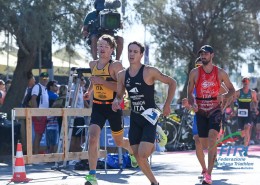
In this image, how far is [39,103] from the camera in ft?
54.1

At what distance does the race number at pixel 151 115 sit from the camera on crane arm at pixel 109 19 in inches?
149

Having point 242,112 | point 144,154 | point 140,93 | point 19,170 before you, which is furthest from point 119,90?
point 242,112

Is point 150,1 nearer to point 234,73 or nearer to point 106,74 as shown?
point 234,73

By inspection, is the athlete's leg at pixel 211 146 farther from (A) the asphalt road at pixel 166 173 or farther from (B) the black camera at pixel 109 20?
(B) the black camera at pixel 109 20

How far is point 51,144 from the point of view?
16.6 meters

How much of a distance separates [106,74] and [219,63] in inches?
934

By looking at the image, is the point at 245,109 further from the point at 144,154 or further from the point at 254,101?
the point at 144,154

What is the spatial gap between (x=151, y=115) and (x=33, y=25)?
11.7m

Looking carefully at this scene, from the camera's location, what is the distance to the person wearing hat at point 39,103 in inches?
639

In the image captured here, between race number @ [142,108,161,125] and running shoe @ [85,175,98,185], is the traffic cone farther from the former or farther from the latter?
race number @ [142,108,161,125]

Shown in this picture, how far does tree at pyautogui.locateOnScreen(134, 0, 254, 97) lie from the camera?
3438cm

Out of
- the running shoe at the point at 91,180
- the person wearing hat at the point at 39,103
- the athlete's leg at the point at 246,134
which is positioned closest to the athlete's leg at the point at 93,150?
the running shoe at the point at 91,180

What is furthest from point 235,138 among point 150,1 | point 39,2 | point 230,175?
point 230,175

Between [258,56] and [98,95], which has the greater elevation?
[258,56]
